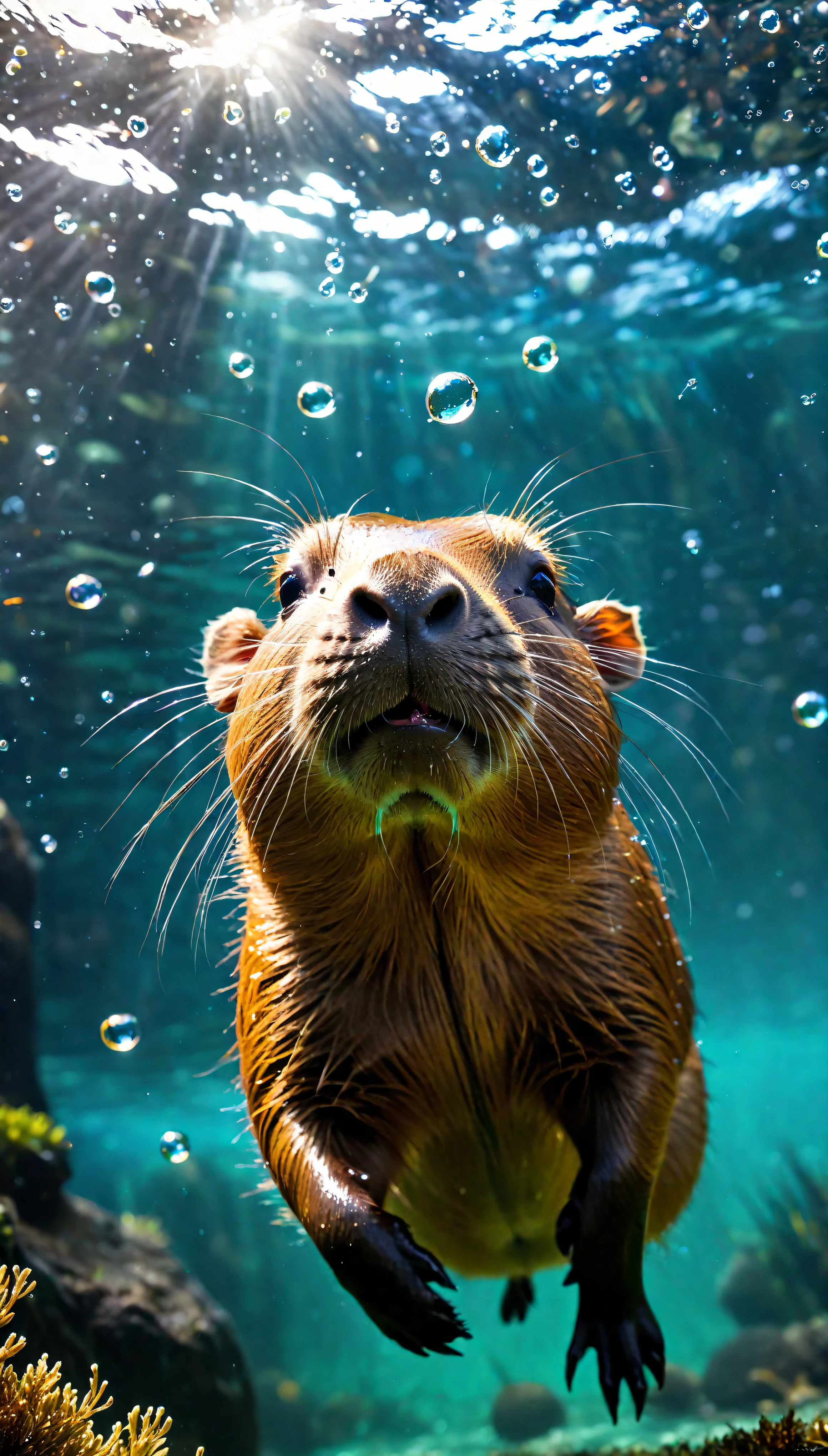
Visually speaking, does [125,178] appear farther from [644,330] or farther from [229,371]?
[644,330]

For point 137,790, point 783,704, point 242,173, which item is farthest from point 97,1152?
point 242,173

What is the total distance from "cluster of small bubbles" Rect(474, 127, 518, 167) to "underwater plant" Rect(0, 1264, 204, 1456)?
24.4 ft

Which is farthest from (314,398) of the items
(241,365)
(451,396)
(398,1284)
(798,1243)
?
(798,1243)

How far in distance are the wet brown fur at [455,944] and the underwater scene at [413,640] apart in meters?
0.02

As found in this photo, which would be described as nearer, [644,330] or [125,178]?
[125,178]

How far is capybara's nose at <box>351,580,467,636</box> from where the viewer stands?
7.02ft

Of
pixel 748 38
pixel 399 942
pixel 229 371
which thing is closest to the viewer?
pixel 399 942

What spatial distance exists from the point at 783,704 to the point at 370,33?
13.4 metres

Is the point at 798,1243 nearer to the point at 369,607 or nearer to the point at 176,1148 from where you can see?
the point at 176,1148

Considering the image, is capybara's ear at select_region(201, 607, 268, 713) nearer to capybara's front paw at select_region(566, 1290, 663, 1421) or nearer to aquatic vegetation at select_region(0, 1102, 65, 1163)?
capybara's front paw at select_region(566, 1290, 663, 1421)

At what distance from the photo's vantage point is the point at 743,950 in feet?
80.3

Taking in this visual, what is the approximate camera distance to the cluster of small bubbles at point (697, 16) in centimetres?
630

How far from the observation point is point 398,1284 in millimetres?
2471

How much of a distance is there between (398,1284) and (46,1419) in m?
1.20
